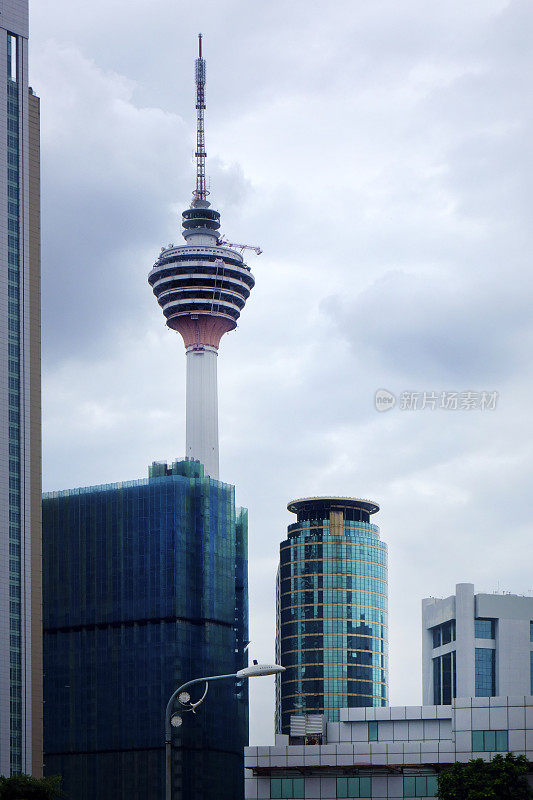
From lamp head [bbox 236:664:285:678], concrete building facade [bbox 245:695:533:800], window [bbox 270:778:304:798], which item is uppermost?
lamp head [bbox 236:664:285:678]

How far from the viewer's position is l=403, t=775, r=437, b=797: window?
15838 centimetres

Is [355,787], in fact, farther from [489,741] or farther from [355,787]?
[489,741]

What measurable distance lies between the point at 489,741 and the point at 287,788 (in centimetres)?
2465

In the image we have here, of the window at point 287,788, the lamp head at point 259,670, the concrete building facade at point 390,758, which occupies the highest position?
the lamp head at point 259,670

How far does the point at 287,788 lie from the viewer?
163250mm

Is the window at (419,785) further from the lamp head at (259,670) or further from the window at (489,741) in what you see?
the lamp head at (259,670)

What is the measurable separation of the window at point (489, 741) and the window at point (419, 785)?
6766mm

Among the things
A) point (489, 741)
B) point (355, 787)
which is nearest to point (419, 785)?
point (355, 787)

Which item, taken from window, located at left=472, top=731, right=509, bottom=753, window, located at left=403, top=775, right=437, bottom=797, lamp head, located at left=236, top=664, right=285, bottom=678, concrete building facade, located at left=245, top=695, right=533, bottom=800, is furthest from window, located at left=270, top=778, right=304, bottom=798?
lamp head, located at left=236, top=664, right=285, bottom=678

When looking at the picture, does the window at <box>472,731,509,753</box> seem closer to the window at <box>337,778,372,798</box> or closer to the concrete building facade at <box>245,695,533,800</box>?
the concrete building facade at <box>245,695,533,800</box>

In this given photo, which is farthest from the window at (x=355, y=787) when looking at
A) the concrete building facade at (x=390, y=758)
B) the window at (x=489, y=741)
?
the window at (x=489, y=741)

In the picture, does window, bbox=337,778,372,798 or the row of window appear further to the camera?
window, bbox=337,778,372,798

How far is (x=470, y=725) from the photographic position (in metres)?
156

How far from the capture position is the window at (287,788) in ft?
535
